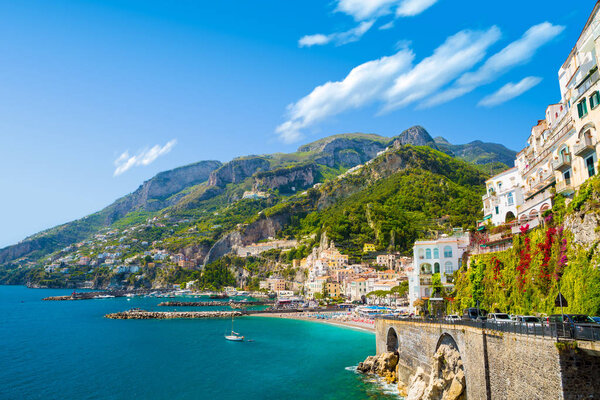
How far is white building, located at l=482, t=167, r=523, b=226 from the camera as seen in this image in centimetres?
3269

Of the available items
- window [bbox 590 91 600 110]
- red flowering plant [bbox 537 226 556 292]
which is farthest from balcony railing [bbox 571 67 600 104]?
red flowering plant [bbox 537 226 556 292]

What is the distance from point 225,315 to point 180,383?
4742cm

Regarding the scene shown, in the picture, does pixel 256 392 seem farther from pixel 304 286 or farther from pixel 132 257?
pixel 132 257

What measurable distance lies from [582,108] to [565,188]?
4.30 meters

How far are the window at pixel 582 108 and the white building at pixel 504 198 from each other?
13.5 meters

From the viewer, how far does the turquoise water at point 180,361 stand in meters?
29.6

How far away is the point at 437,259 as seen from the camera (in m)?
39.8

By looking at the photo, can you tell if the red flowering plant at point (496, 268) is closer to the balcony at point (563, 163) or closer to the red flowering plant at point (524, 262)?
the red flowering plant at point (524, 262)

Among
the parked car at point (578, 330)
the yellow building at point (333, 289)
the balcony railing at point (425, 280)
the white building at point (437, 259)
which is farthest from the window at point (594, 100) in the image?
the yellow building at point (333, 289)

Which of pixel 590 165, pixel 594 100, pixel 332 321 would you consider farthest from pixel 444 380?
pixel 332 321

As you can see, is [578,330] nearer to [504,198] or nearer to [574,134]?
[574,134]

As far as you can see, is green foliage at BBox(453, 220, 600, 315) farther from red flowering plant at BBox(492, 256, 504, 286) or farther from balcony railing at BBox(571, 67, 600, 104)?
balcony railing at BBox(571, 67, 600, 104)

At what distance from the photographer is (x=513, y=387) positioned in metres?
13.3

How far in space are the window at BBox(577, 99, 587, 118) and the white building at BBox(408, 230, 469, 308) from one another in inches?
833
